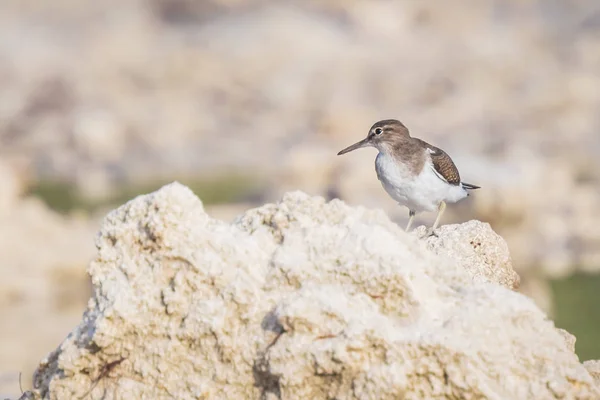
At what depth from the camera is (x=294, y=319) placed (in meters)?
4.13

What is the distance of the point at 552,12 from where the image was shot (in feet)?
122

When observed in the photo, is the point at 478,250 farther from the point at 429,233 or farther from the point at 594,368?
the point at 594,368

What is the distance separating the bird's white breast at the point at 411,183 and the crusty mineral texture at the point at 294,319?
2.02 metres

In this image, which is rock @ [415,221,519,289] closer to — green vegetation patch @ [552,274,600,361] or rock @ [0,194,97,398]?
rock @ [0,194,97,398]

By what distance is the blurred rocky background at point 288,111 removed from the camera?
1655 centimetres

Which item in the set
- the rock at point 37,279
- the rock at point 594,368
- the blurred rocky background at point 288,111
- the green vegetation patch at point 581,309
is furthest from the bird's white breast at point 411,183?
the blurred rocky background at point 288,111

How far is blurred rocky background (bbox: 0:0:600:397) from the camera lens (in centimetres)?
1655

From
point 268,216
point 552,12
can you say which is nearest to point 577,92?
point 552,12

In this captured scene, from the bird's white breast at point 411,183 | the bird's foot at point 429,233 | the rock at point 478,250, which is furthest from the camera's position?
the bird's white breast at point 411,183

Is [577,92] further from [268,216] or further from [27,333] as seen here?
[268,216]

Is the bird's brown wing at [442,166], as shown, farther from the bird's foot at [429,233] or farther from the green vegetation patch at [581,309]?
the green vegetation patch at [581,309]

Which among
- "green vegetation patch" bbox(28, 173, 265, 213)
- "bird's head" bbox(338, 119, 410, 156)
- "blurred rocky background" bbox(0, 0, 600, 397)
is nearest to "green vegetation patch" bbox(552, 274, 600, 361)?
"blurred rocky background" bbox(0, 0, 600, 397)

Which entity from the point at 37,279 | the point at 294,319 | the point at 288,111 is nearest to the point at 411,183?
the point at 294,319

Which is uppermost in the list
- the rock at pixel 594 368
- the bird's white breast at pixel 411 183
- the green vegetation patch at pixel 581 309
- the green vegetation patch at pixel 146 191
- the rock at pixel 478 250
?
the green vegetation patch at pixel 146 191
